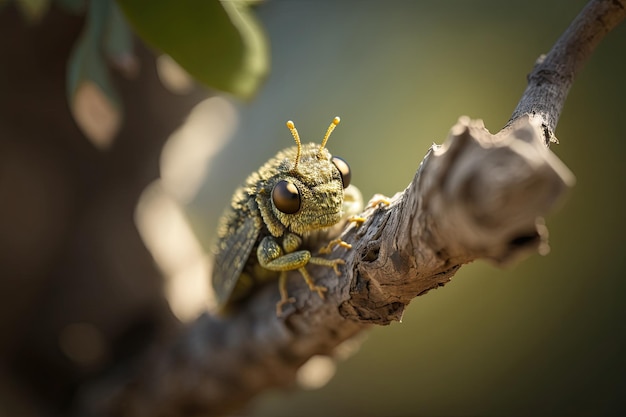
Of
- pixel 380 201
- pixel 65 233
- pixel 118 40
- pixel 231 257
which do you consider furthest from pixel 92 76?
pixel 65 233

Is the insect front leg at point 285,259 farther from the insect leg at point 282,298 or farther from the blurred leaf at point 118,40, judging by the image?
the blurred leaf at point 118,40

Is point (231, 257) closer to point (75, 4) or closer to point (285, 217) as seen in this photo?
point (285, 217)

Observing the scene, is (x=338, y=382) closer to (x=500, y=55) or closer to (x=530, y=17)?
(x=500, y=55)

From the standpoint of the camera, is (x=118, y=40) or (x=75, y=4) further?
(x=75, y=4)

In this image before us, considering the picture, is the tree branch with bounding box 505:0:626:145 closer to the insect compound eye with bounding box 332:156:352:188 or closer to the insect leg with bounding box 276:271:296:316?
the insect compound eye with bounding box 332:156:352:188

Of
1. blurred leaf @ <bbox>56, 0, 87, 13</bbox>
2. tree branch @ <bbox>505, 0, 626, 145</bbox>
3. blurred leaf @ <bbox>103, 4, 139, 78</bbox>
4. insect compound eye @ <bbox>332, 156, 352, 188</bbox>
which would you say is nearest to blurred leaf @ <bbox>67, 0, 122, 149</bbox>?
blurred leaf @ <bbox>103, 4, 139, 78</bbox>

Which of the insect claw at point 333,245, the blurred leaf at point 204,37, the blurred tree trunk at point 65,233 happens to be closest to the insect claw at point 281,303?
the insect claw at point 333,245

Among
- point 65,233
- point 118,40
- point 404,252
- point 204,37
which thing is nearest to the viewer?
point 404,252
